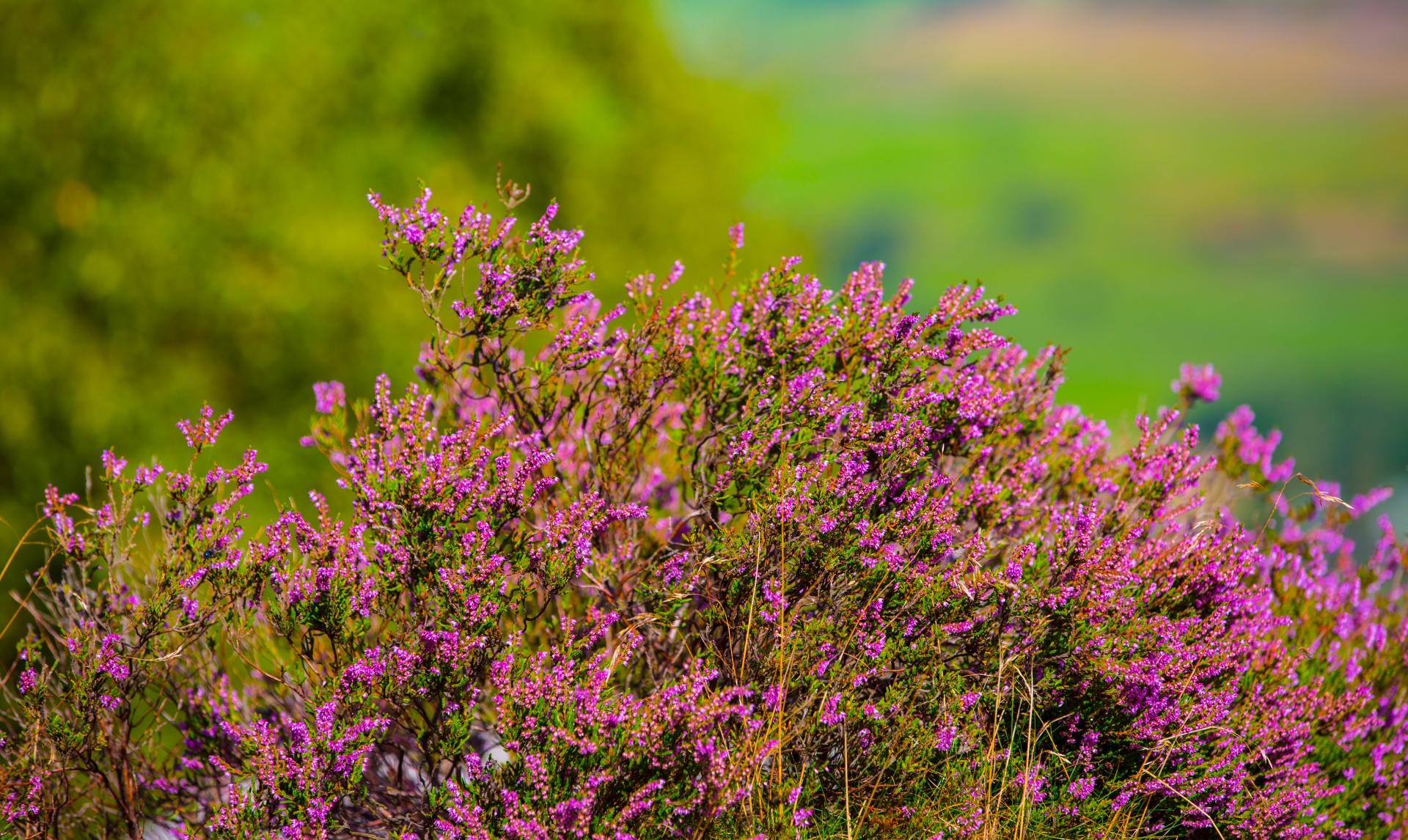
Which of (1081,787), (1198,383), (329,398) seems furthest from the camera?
(1198,383)

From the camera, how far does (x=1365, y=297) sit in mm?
32750

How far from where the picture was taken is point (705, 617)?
3020 millimetres

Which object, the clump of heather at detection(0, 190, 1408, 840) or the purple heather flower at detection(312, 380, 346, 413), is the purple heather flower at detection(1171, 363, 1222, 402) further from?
the purple heather flower at detection(312, 380, 346, 413)

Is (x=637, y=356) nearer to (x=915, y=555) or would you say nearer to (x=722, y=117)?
(x=915, y=555)

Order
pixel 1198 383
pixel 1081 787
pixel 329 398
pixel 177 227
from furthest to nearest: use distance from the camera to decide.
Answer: pixel 177 227
pixel 1198 383
pixel 329 398
pixel 1081 787

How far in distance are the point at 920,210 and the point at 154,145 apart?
102 feet

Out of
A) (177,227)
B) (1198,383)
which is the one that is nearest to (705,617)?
(1198,383)

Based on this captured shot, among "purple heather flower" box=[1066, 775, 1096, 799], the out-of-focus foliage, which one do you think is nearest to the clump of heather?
A: "purple heather flower" box=[1066, 775, 1096, 799]

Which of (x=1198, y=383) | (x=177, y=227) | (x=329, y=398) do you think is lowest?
(x=329, y=398)

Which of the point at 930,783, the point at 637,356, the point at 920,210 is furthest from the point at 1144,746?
the point at 920,210

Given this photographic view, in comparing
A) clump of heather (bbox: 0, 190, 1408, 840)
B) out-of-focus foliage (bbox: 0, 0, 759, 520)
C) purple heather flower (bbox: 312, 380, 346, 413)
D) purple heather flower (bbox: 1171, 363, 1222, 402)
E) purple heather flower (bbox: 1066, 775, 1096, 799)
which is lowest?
purple heather flower (bbox: 1066, 775, 1096, 799)

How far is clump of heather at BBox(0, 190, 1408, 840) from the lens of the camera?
2734 mm

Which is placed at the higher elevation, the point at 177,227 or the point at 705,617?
the point at 177,227

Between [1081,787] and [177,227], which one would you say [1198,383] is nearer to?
[1081,787]
